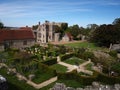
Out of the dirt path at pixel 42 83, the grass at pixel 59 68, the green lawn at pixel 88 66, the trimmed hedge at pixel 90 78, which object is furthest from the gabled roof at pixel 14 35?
the trimmed hedge at pixel 90 78

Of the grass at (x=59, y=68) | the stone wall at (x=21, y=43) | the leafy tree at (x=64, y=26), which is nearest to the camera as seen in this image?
the grass at (x=59, y=68)

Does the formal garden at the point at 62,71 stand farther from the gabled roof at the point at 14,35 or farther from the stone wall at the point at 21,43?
the gabled roof at the point at 14,35

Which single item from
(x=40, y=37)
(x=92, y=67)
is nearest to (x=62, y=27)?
(x=40, y=37)

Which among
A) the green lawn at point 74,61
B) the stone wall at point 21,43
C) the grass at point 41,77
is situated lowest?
the grass at point 41,77

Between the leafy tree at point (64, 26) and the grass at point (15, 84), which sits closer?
the grass at point (15, 84)

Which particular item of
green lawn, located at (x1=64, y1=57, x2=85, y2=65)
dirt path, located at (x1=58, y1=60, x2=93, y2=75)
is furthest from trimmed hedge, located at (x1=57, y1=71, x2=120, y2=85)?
green lawn, located at (x1=64, y1=57, x2=85, y2=65)

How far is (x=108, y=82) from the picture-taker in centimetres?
3738

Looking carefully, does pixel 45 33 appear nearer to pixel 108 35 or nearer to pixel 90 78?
pixel 108 35

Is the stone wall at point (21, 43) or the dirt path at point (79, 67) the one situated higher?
the stone wall at point (21, 43)

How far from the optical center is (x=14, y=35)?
66.4 meters

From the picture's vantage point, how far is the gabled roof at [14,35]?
6363 centimetres

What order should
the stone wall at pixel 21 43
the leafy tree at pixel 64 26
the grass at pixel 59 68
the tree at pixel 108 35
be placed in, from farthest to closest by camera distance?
the leafy tree at pixel 64 26 → the tree at pixel 108 35 → the stone wall at pixel 21 43 → the grass at pixel 59 68

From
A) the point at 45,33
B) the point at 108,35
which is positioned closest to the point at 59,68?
the point at 108,35

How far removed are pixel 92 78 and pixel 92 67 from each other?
1025 cm
